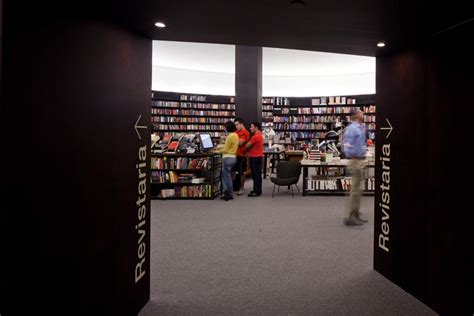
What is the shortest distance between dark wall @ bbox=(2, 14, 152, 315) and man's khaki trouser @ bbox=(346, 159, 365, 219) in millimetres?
3155

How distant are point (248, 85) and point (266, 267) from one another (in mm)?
6893

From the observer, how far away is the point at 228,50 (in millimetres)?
11094

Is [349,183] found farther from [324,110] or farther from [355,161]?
[324,110]

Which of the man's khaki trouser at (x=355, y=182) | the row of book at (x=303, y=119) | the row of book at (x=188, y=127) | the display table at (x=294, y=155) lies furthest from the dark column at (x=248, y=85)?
the man's khaki trouser at (x=355, y=182)

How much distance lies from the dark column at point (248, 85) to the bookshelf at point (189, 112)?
3945 mm

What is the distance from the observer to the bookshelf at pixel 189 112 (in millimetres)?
12492

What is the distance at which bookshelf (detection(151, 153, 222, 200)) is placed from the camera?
6547mm

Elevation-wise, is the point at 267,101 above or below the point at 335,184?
above

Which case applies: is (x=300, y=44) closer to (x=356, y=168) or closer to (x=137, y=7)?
(x=137, y=7)

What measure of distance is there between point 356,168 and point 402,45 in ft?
7.50

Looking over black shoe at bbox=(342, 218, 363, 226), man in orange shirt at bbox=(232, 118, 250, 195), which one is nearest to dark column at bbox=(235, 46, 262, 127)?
man in orange shirt at bbox=(232, 118, 250, 195)

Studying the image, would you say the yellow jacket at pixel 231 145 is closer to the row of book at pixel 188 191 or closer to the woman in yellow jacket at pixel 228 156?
the woman in yellow jacket at pixel 228 156

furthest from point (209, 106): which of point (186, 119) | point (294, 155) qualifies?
point (294, 155)

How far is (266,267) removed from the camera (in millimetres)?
3066
